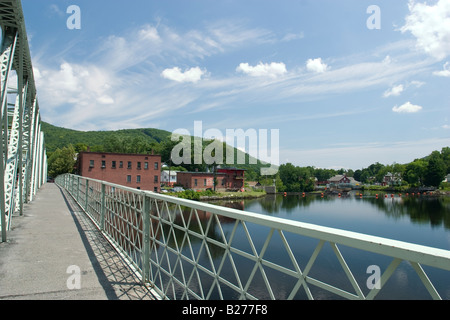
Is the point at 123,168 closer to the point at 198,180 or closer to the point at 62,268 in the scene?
the point at 198,180

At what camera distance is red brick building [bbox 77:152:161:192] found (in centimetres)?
3678

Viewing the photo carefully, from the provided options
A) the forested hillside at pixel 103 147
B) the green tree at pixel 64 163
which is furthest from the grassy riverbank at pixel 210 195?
the green tree at pixel 64 163

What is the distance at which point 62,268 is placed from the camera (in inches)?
150

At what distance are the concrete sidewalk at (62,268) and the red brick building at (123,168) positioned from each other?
108ft

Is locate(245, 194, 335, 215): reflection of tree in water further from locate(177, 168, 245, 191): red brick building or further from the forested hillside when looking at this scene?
the forested hillside

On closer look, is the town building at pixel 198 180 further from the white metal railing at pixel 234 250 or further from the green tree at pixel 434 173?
the green tree at pixel 434 173

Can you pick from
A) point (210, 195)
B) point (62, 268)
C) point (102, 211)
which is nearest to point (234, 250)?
point (62, 268)

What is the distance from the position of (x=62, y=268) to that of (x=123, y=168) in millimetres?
37158

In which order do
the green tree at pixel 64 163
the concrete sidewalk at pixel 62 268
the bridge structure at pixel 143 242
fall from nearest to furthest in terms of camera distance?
the bridge structure at pixel 143 242
the concrete sidewalk at pixel 62 268
the green tree at pixel 64 163

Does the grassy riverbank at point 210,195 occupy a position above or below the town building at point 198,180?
below

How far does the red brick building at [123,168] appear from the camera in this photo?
3678 centimetres

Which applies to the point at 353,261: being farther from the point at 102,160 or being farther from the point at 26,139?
the point at 102,160

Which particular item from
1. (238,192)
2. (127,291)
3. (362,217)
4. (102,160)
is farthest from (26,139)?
(238,192)
